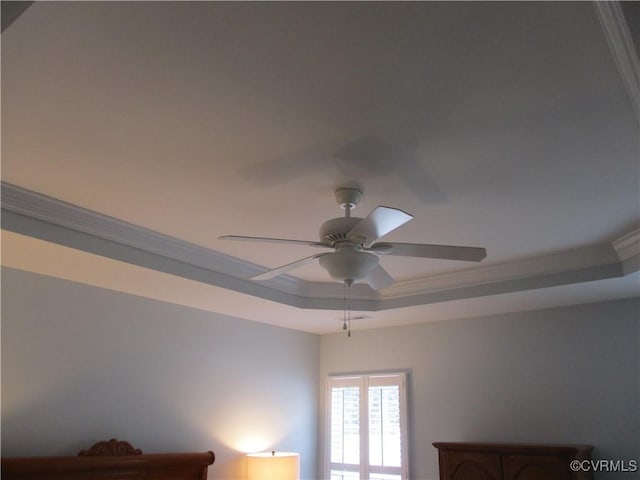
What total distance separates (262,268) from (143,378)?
1.15 metres

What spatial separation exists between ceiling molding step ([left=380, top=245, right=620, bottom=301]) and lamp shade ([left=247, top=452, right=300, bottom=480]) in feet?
5.03

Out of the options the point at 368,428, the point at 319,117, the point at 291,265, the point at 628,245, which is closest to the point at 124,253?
the point at 291,265

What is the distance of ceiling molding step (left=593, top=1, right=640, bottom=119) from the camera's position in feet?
4.52

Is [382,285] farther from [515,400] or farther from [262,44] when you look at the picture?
[515,400]

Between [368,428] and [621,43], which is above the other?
[621,43]

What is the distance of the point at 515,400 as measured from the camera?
395 cm

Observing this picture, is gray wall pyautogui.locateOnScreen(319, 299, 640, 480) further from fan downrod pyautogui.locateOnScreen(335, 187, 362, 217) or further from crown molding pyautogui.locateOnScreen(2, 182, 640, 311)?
fan downrod pyautogui.locateOnScreen(335, 187, 362, 217)

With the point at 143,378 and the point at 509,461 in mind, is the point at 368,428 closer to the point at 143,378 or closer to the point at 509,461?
the point at 509,461

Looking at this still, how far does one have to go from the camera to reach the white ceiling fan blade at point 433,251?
2160 mm

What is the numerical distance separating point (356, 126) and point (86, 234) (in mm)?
1735

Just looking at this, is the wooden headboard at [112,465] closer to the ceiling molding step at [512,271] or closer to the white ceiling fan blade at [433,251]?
the ceiling molding step at [512,271]

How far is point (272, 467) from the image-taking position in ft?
13.0

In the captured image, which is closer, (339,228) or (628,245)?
(339,228)

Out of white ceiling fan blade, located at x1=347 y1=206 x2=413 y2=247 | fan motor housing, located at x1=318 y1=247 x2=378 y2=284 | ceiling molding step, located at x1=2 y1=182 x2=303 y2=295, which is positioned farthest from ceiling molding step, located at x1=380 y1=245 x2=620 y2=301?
white ceiling fan blade, located at x1=347 y1=206 x2=413 y2=247
